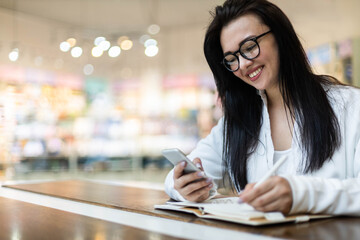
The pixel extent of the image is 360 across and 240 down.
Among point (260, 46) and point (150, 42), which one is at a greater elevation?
point (150, 42)

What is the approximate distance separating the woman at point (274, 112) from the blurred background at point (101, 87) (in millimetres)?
4037

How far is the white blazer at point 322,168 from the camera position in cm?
89

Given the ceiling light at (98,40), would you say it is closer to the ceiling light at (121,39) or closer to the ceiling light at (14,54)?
the ceiling light at (121,39)

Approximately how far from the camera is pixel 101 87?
20.1 ft

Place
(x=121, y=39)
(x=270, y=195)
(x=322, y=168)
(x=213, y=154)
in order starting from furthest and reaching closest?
(x=121, y=39) < (x=213, y=154) < (x=322, y=168) < (x=270, y=195)

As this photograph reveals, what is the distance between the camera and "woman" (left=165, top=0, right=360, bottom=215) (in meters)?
1.20

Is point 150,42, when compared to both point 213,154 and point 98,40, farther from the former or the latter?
point 213,154

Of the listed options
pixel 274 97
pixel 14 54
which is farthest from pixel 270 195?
pixel 14 54

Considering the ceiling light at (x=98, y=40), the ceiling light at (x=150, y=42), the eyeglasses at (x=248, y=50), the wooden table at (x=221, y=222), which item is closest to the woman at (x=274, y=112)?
the eyeglasses at (x=248, y=50)

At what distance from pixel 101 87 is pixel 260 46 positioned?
5096 millimetres

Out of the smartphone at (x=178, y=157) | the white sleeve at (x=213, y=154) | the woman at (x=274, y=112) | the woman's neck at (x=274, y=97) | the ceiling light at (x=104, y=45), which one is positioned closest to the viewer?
the smartphone at (x=178, y=157)

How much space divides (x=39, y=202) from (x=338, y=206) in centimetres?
96

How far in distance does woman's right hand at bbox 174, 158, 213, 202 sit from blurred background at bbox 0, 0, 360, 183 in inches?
172

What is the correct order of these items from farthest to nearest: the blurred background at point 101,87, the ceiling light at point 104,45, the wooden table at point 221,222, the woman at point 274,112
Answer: the ceiling light at point 104,45
the blurred background at point 101,87
the woman at point 274,112
the wooden table at point 221,222
